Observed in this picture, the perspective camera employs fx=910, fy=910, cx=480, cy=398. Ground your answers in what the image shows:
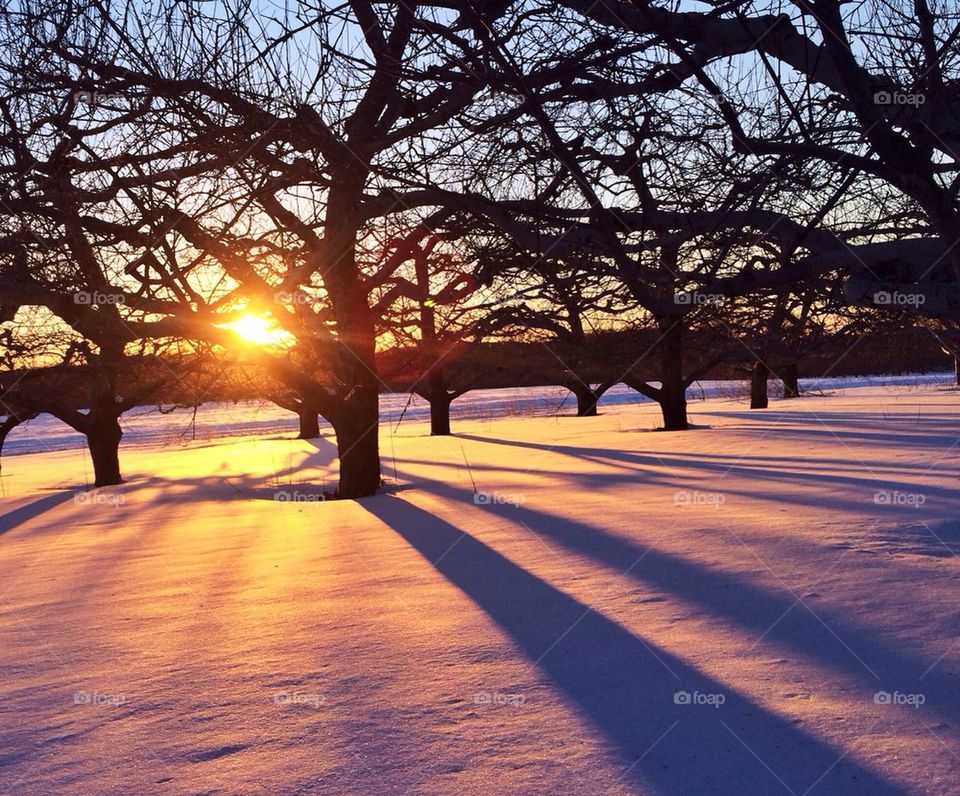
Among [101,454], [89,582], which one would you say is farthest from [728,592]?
[101,454]

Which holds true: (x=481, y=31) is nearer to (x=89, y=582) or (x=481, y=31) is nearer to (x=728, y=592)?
(x=728, y=592)

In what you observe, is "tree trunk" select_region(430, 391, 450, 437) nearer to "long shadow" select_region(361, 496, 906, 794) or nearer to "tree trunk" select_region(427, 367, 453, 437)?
"tree trunk" select_region(427, 367, 453, 437)

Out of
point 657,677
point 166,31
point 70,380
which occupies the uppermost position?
point 166,31

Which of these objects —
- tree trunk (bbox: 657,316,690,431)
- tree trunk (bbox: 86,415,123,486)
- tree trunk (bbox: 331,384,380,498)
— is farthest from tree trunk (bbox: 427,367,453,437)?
tree trunk (bbox: 331,384,380,498)

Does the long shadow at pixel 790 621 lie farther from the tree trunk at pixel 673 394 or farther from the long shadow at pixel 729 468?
the tree trunk at pixel 673 394

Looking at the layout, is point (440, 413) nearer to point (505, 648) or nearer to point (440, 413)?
point (440, 413)

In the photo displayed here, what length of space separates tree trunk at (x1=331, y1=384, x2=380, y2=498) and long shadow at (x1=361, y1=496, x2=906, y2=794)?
7.08 meters

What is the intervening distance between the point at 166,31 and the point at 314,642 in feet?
12.7

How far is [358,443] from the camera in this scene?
12.4 m

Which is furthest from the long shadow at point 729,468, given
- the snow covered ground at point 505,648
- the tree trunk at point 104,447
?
the tree trunk at point 104,447

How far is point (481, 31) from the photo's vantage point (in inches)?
147

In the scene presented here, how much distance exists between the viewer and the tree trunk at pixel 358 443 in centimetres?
1231

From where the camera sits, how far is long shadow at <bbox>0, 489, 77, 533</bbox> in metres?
12.1

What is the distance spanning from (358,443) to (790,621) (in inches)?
333
